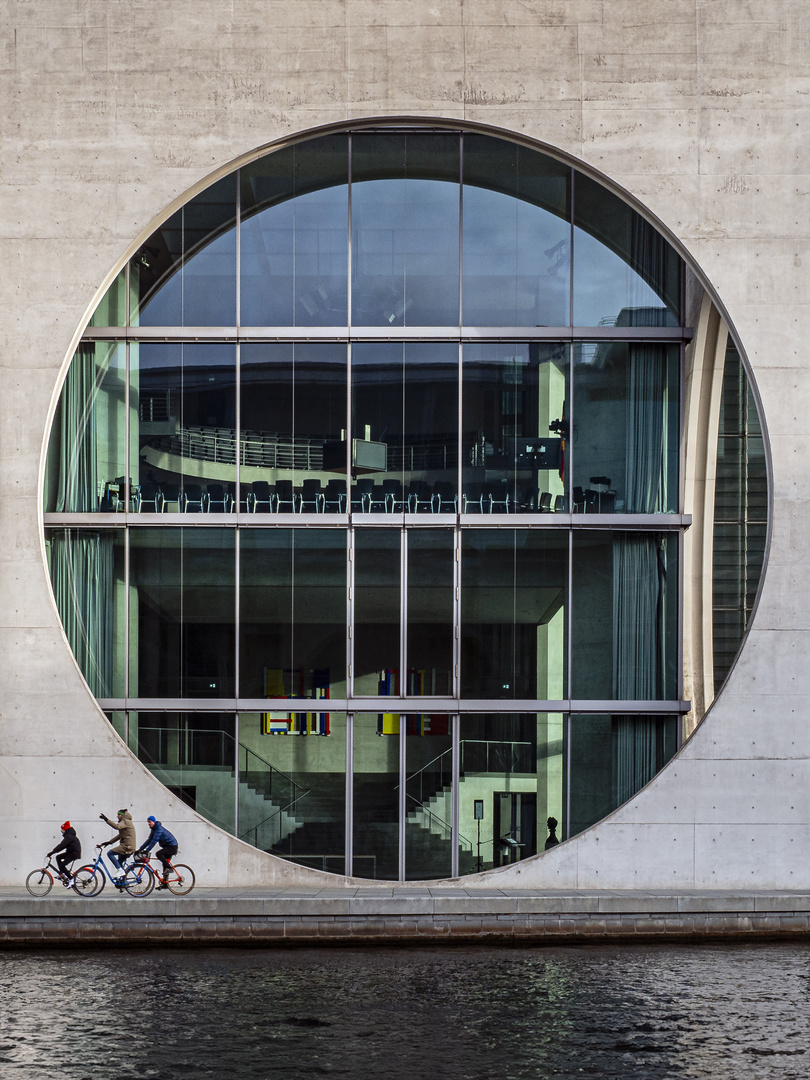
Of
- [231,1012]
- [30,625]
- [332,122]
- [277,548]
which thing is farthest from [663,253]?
[231,1012]

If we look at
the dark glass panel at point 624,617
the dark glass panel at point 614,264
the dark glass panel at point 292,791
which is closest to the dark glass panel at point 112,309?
the dark glass panel at point 292,791

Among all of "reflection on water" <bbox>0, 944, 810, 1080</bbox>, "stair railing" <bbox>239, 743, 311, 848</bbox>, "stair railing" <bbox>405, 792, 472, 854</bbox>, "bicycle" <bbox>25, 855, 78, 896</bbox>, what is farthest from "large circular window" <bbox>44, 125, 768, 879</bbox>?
"reflection on water" <bbox>0, 944, 810, 1080</bbox>

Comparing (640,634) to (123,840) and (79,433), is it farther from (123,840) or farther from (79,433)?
(79,433)

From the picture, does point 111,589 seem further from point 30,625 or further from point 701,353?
point 701,353

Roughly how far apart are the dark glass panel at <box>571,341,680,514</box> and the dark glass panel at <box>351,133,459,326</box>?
2.54m

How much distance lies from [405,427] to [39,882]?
9238mm

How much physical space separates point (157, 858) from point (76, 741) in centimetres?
237

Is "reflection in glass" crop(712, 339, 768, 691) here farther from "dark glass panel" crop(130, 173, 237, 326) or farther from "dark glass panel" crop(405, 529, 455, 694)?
"dark glass panel" crop(130, 173, 237, 326)

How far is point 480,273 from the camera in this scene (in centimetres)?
2211

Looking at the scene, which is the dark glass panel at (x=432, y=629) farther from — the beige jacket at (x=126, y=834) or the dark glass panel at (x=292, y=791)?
the beige jacket at (x=126, y=834)

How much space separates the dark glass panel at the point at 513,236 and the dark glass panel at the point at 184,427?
4.31 meters

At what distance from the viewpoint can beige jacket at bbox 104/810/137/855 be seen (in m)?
20.6

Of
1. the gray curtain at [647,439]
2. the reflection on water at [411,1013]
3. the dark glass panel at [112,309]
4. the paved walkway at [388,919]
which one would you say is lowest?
the reflection on water at [411,1013]

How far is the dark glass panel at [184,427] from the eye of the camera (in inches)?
868
